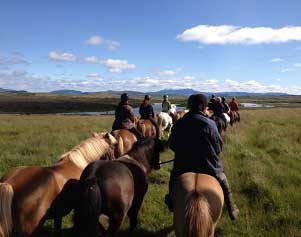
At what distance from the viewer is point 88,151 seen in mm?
6469

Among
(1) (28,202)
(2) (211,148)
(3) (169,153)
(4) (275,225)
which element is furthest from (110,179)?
(3) (169,153)

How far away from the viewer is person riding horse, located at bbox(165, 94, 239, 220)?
5250 millimetres

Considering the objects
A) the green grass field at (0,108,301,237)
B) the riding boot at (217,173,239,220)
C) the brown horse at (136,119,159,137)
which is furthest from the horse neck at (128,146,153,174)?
the brown horse at (136,119,159,137)

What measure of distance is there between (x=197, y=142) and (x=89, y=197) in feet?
5.65

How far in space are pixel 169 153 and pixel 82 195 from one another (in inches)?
332

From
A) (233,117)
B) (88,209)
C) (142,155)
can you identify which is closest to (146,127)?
(142,155)

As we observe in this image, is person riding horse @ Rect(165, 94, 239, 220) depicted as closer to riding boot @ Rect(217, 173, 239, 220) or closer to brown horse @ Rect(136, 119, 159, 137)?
riding boot @ Rect(217, 173, 239, 220)

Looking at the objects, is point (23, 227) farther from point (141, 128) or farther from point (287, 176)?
point (141, 128)

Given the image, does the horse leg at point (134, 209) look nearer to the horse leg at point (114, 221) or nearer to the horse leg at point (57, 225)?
the horse leg at point (114, 221)

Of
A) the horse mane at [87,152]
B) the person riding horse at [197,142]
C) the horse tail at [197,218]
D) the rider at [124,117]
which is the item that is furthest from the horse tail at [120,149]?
the horse tail at [197,218]

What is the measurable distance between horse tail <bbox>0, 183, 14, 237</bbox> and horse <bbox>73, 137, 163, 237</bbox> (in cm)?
87

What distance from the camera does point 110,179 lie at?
16.9 ft

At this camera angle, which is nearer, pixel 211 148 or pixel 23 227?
pixel 23 227

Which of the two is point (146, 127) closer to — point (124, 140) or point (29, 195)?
point (124, 140)
